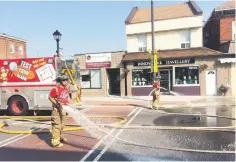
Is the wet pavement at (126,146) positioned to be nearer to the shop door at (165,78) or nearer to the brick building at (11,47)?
the shop door at (165,78)

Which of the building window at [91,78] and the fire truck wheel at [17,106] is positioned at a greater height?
the building window at [91,78]

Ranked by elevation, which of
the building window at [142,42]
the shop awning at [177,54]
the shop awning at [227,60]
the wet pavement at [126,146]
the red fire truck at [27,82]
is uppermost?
the building window at [142,42]

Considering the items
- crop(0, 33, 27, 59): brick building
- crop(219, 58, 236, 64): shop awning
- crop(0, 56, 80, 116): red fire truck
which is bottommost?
crop(0, 56, 80, 116): red fire truck

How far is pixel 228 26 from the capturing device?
77.6 ft

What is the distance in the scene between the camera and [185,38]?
74.1ft

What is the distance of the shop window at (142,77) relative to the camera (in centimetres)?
2314

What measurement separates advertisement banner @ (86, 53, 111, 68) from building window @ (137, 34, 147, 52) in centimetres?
281

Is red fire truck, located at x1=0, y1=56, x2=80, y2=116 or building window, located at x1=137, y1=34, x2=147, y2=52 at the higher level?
building window, located at x1=137, y1=34, x2=147, y2=52

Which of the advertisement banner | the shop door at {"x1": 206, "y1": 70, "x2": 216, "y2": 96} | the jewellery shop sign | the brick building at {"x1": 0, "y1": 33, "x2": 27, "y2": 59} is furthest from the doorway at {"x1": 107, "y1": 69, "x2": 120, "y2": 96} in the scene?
the brick building at {"x1": 0, "y1": 33, "x2": 27, "y2": 59}

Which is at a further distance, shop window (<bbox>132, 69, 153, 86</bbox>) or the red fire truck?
shop window (<bbox>132, 69, 153, 86</bbox>)

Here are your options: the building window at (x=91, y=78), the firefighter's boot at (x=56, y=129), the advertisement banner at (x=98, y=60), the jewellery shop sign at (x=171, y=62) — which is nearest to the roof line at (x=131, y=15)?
the advertisement banner at (x=98, y=60)

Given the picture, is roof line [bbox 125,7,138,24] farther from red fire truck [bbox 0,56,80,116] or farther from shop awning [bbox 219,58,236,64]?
red fire truck [bbox 0,56,80,116]

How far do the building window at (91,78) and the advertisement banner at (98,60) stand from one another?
0.54 meters

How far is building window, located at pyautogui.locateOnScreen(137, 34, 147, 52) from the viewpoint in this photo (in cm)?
2380
